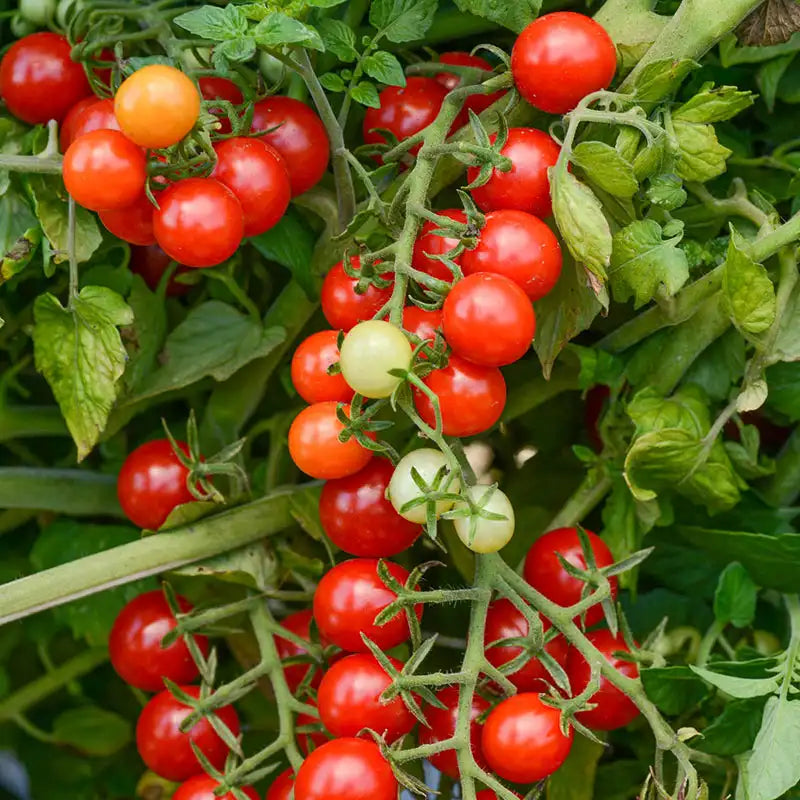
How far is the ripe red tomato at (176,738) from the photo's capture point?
704mm

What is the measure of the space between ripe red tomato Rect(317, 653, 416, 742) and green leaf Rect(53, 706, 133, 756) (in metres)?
0.42

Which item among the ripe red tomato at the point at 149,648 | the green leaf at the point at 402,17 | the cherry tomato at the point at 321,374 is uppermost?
the green leaf at the point at 402,17

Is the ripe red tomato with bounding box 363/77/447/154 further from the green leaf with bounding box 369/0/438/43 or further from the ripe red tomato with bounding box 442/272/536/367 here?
the ripe red tomato with bounding box 442/272/536/367

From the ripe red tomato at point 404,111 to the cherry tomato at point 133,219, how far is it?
0.49 ft

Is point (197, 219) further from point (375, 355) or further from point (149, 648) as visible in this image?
point (149, 648)

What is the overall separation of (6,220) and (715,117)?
455 mm

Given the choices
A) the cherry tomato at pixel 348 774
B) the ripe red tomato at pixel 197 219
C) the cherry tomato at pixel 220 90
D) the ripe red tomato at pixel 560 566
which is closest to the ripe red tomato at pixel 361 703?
the cherry tomato at pixel 348 774

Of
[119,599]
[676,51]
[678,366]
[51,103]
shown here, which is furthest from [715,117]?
[119,599]

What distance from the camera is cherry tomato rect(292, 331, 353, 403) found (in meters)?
0.59

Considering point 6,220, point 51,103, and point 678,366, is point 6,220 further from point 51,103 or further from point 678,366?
point 678,366

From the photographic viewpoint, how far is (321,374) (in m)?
0.59

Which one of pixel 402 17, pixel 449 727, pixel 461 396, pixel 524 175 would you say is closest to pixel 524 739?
pixel 449 727

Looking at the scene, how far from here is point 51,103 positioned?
720mm

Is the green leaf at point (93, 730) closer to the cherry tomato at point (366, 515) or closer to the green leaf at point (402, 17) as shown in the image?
the cherry tomato at point (366, 515)
